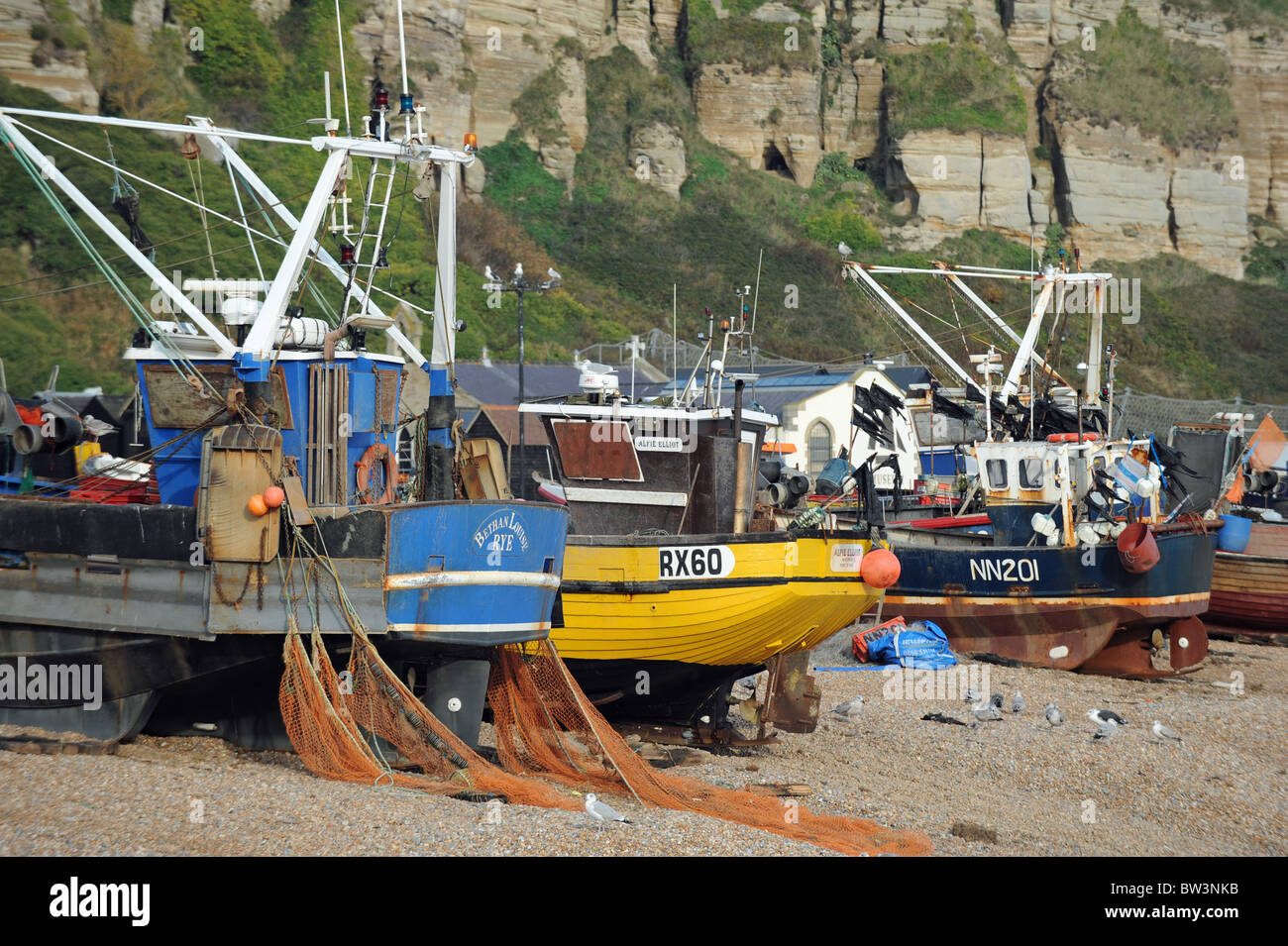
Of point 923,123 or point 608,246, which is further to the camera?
point 923,123

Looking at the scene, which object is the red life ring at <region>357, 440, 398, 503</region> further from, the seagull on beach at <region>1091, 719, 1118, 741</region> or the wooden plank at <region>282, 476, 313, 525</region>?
the seagull on beach at <region>1091, 719, 1118, 741</region>

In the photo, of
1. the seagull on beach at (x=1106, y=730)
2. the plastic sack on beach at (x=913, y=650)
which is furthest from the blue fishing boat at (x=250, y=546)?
the plastic sack on beach at (x=913, y=650)

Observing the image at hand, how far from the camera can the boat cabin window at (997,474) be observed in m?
22.3

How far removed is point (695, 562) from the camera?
13719mm

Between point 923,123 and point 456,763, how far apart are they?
6348 centimetres

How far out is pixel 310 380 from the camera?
40.7 ft

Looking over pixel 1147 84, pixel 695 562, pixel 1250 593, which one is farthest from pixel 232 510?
pixel 1147 84

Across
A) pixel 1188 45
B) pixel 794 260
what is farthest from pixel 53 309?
pixel 1188 45

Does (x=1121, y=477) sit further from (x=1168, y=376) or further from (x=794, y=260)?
(x=1168, y=376)

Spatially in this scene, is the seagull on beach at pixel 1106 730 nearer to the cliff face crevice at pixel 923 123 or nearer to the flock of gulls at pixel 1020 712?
the flock of gulls at pixel 1020 712

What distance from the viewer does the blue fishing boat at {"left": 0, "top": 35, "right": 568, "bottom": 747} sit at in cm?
1118

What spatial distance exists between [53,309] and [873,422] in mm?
23156

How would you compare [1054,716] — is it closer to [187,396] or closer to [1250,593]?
[1250,593]

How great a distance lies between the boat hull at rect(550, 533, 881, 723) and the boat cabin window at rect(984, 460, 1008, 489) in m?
8.76
